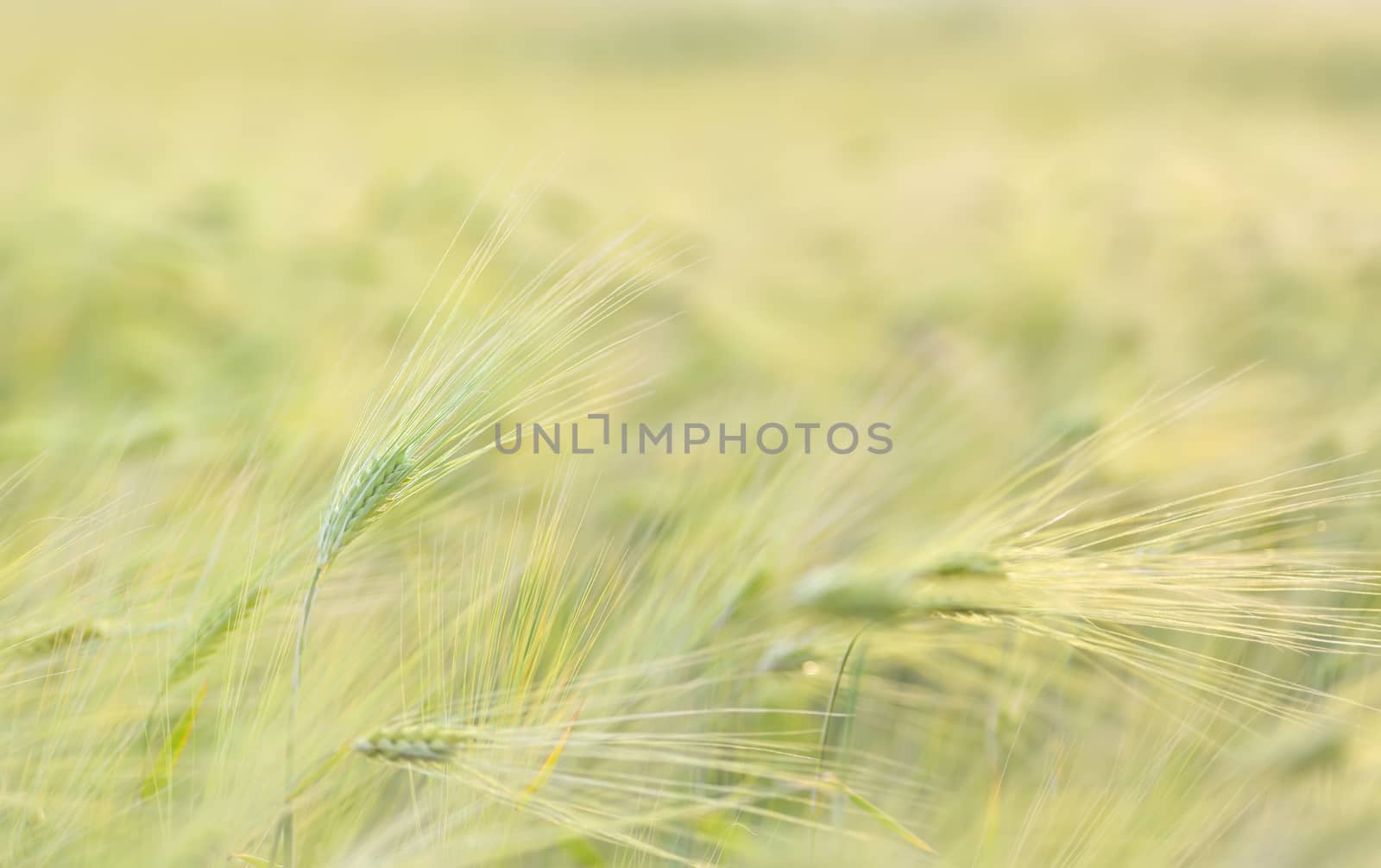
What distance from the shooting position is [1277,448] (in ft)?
2.40

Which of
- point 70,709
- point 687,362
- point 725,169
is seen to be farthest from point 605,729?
A: point 725,169

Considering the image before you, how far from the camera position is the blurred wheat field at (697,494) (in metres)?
0.47

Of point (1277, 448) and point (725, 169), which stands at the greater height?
point (725, 169)

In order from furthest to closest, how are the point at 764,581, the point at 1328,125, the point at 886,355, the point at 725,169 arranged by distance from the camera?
1. the point at 725,169
2. the point at 1328,125
3. the point at 886,355
4. the point at 764,581

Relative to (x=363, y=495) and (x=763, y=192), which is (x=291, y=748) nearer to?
(x=363, y=495)

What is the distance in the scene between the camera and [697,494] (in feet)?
2.39

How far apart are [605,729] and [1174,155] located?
122 cm

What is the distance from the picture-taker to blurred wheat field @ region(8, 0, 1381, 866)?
0.47 metres

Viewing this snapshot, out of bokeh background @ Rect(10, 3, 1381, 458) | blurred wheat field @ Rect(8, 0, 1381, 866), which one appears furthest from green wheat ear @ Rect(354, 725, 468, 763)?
bokeh background @ Rect(10, 3, 1381, 458)

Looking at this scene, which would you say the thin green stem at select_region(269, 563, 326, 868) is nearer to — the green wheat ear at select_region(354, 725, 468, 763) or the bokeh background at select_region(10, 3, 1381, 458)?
the green wheat ear at select_region(354, 725, 468, 763)

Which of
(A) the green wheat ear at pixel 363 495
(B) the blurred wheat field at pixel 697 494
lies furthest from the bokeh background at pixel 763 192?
(A) the green wheat ear at pixel 363 495

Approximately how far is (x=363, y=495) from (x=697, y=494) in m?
0.32

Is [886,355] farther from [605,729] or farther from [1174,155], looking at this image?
[1174,155]

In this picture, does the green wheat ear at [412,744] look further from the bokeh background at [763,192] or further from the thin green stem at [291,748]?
the bokeh background at [763,192]
